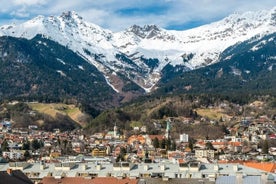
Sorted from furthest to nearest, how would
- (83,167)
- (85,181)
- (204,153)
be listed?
1. (204,153)
2. (83,167)
3. (85,181)

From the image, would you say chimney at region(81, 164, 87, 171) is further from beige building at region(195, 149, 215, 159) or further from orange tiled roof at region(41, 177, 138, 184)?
beige building at region(195, 149, 215, 159)

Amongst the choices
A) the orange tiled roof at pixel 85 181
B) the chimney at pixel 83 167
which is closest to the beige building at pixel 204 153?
the chimney at pixel 83 167

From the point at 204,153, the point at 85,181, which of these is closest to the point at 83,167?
the point at 85,181

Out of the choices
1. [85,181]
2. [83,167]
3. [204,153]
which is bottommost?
[85,181]

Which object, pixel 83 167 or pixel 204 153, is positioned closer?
pixel 83 167

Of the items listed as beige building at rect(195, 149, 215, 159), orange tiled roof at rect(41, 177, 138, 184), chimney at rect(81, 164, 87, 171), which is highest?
beige building at rect(195, 149, 215, 159)

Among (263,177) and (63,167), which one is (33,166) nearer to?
(63,167)

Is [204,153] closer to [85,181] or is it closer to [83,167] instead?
[83,167]

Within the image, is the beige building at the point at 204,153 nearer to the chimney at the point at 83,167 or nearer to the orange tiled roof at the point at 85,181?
the chimney at the point at 83,167

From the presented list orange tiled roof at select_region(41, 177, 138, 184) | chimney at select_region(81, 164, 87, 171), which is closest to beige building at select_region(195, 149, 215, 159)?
chimney at select_region(81, 164, 87, 171)

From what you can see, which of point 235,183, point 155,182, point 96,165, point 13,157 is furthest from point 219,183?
point 13,157

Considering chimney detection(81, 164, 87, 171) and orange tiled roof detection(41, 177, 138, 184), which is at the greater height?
chimney detection(81, 164, 87, 171)
